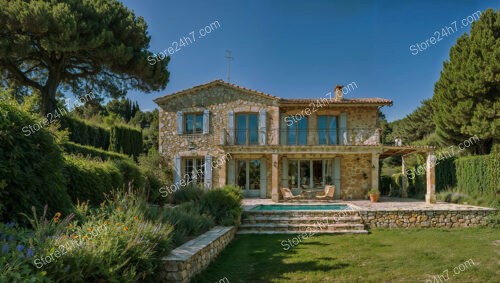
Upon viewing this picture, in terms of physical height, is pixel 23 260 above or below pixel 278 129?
below

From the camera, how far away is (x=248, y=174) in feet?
59.6

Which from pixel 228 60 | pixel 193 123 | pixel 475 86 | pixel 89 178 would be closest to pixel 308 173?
pixel 193 123

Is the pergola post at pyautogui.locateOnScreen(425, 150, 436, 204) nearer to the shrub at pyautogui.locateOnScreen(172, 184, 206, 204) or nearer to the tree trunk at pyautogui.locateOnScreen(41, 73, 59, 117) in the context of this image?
the shrub at pyautogui.locateOnScreen(172, 184, 206, 204)

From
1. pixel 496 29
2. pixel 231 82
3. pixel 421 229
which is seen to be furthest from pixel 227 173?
pixel 496 29

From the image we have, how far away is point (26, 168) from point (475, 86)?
17988 mm

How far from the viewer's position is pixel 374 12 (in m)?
12.0

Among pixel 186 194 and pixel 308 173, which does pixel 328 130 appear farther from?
pixel 186 194

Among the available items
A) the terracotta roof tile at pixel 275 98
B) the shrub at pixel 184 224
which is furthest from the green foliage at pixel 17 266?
the terracotta roof tile at pixel 275 98

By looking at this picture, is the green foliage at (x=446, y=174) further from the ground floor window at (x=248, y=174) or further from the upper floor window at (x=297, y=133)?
the ground floor window at (x=248, y=174)

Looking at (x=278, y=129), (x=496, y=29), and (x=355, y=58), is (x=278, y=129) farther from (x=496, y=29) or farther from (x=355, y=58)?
(x=496, y=29)

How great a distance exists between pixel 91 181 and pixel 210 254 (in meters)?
3.70

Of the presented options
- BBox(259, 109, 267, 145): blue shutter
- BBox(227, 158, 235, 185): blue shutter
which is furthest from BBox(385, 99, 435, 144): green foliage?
BBox(227, 158, 235, 185): blue shutter

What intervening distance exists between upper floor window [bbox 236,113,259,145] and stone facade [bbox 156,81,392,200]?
0.36m

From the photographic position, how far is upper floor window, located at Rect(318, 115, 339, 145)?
58.2 feet
